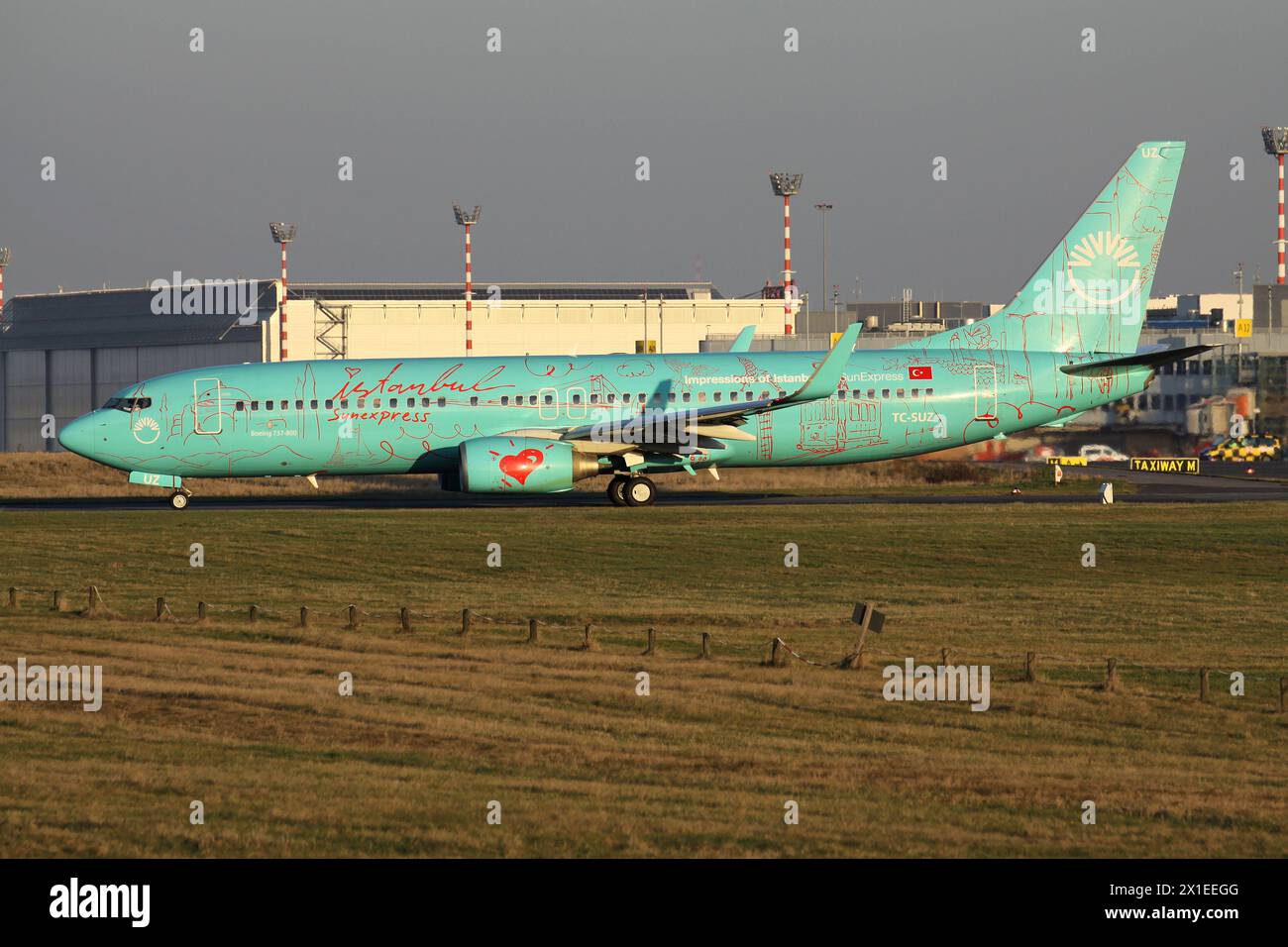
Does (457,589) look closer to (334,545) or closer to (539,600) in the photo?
(539,600)

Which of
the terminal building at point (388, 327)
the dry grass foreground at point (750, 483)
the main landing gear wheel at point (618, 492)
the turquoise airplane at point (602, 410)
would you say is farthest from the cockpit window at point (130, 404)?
the terminal building at point (388, 327)

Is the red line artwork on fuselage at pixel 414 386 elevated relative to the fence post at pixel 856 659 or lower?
elevated

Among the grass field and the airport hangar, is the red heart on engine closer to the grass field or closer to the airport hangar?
the grass field

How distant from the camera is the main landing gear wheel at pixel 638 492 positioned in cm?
4572

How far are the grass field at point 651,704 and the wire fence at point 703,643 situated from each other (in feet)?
0.50

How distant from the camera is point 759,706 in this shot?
20750 millimetres

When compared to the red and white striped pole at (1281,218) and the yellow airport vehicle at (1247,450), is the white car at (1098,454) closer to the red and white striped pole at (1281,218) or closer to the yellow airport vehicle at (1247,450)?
the yellow airport vehicle at (1247,450)

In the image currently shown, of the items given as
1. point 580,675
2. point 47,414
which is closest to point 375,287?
point 47,414

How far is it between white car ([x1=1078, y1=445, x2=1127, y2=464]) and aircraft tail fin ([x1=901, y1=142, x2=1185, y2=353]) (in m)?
13.7

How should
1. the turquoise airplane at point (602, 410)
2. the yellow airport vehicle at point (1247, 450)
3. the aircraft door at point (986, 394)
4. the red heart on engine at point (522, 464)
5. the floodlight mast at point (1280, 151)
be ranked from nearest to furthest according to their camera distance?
1. the red heart on engine at point (522, 464)
2. the turquoise airplane at point (602, 410)
3. the aircraft door at point (986, 394)
4. the yellow airport vehicle at point (1247, 450)
5. the floodlight mast at point (1280, 151)

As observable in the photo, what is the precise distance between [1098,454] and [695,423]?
24.4 metres

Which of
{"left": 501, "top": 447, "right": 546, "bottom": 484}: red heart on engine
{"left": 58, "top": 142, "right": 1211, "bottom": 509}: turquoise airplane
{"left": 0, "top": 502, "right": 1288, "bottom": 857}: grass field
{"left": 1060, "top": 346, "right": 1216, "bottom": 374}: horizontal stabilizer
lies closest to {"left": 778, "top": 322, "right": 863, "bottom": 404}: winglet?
{"left": 58, "top": 142, "right": 1211, "bottom": 509}: turquoise airplane

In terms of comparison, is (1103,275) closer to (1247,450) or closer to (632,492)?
(632,492)
